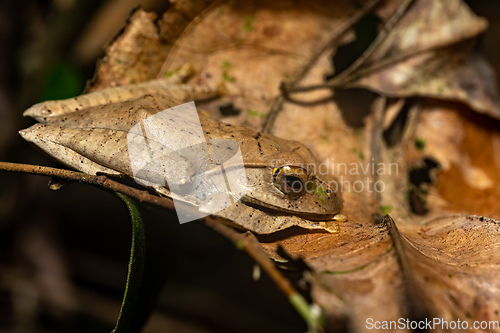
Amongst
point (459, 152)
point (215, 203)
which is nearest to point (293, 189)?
point (215, 203)

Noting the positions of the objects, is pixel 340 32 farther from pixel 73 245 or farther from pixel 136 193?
pixel 73 245

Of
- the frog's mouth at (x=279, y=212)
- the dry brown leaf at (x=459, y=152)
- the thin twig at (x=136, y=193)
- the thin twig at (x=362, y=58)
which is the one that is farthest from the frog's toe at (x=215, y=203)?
the dry brown leaf at (x=459, y=152)

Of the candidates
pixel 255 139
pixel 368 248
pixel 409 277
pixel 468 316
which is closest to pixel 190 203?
pixel 255 139

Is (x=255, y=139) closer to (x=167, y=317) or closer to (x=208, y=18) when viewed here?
(x=208, y=18)

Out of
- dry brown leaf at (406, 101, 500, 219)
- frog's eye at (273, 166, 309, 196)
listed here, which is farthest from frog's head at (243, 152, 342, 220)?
dry brown leaf at (406, 101, 500, 219)

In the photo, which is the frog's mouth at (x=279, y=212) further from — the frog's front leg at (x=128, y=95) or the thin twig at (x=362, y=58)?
the thin twig at (x=362, y=58)
